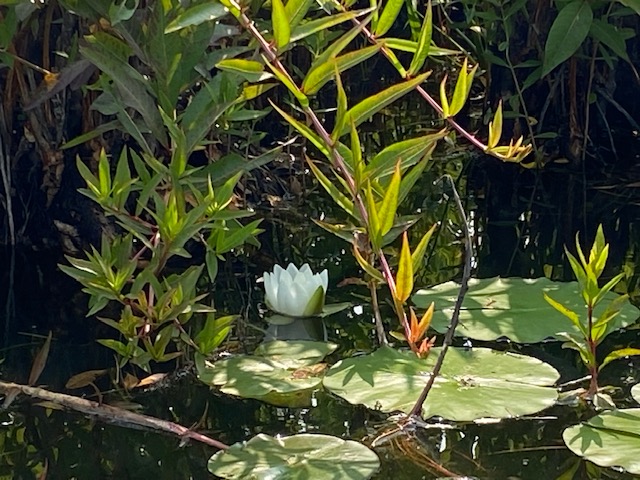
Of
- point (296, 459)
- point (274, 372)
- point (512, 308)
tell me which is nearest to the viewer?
point (296, 459)

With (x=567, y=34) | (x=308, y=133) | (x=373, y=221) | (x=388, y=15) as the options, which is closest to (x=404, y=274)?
(x=373, y=221)

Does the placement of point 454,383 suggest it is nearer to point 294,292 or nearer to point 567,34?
point 294,292

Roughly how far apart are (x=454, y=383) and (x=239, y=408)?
268mm

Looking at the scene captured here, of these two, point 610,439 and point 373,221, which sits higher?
point 373,221

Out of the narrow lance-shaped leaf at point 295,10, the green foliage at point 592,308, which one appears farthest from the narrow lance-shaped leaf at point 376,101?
the green foliage at point 592,308

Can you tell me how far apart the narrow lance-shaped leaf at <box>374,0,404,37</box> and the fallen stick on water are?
0.52 m

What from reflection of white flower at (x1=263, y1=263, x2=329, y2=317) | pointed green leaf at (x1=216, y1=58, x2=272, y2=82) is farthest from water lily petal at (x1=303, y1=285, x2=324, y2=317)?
pointed green leaf at (x1=216, y1=58, x2=272, y2=82)

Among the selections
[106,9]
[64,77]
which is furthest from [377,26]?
[64,77]

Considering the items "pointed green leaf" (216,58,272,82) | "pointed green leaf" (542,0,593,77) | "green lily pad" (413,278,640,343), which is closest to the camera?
"pointed green leaf" (216,58,272,82)

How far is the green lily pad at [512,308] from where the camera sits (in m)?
1.47

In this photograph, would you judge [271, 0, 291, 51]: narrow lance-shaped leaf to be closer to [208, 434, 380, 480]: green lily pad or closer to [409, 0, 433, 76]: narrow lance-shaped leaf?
[409, 0, 433, 76]: narrow lance-shaped leaf

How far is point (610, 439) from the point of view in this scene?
3.77ft

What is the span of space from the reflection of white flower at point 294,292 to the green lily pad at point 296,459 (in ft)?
1.25

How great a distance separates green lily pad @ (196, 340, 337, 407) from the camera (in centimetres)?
133
